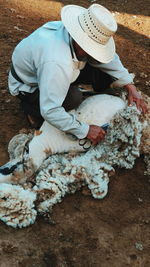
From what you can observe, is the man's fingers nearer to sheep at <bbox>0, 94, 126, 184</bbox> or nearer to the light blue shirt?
sheep at <bbox>0, 94, 126, 184</bbox>

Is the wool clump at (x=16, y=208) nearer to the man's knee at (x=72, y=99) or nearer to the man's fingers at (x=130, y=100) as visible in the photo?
the man's knee at (x=72, y=99)

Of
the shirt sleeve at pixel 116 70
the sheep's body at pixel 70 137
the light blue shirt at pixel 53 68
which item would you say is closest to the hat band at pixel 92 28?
the light blue shirt at pixel 53 68

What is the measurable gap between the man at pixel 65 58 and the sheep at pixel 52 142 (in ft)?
0.43

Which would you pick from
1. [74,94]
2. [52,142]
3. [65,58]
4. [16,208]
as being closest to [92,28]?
[65,58]

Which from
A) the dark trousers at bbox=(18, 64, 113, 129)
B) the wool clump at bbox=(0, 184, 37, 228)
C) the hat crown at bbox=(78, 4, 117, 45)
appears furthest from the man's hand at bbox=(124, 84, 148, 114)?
the wool clump at bbox=(0, 184, 37, 228)

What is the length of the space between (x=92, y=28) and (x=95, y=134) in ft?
2.52

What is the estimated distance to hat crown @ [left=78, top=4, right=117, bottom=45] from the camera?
2.54 m

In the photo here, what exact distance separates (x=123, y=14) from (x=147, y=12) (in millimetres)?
392

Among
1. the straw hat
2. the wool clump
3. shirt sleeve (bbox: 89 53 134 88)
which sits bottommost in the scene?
the wool clump

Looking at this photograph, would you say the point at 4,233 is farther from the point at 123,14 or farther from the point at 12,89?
the point at 123,14

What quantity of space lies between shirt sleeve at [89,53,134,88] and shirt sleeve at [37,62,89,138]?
0.53 meters

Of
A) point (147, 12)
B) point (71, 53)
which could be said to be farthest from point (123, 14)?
point (71, 53)

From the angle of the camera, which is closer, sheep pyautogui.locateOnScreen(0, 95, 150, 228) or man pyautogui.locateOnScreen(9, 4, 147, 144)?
man pyautogui.locateOnScreen(9, 4, 147, 144)

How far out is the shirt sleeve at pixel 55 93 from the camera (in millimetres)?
2631
